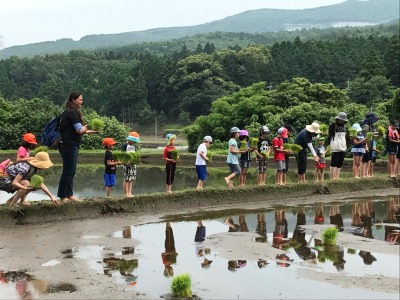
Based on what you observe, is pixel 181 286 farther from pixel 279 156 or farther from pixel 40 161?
pixel 279 156

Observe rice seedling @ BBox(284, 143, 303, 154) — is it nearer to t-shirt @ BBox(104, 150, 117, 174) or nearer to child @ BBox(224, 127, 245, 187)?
child @ BBox(224, 127, 245, 187)

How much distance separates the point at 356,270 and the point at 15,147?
34.6 metres

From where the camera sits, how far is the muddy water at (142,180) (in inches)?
713

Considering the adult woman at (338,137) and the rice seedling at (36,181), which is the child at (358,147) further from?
the rice seedling at (36,181)

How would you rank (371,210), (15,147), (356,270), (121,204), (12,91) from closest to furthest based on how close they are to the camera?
1. (356,270)
2. (121,204)
3. (371,210)
4. (15,147)
5. (12,91)

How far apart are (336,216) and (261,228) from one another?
1.86 metres

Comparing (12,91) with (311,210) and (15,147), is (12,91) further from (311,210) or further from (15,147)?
(311,210)

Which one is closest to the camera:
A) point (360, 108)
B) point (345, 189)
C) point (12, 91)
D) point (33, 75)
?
point (345, 189)

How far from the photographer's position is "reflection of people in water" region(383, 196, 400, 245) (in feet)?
31.3

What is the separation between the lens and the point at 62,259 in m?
8.03

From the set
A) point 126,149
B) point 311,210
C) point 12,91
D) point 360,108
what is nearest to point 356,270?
point 311,210

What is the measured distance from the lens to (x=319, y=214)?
11922 millimetres

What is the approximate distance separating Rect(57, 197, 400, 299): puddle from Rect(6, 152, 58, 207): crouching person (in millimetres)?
1691

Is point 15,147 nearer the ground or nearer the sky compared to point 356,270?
nearer the ground
